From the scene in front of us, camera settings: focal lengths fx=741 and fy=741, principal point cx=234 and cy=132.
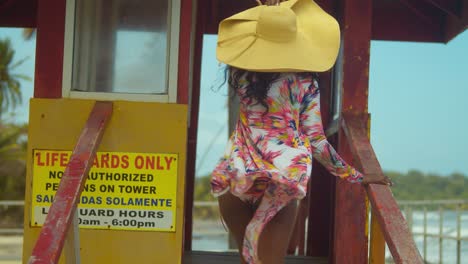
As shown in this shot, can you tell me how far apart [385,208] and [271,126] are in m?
0.75

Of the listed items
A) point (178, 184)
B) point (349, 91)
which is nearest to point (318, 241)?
point (349, 91)

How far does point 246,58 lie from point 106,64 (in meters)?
1.63

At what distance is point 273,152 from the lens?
10.8 feet

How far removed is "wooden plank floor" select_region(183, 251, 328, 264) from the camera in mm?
5762

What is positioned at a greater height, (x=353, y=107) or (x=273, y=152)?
(x=353, y=107)

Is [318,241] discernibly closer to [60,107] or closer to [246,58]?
[60,107]

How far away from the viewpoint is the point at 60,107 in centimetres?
459

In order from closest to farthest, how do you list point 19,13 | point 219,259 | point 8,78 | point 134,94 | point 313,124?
point 313,124, point 134,94, point 219,259, point 19,13, point 8,78

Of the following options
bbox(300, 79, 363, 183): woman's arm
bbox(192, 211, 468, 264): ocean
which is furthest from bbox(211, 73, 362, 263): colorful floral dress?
bbox(192, 211, 468, 264): ocean

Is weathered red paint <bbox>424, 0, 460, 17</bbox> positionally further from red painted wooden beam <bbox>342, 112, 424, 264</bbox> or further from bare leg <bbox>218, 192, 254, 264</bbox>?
bare leg <bbox>218, 192, 254, 264</bbox>

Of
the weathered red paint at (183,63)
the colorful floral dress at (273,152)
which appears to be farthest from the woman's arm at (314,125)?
the weathered red paint at (183,63)

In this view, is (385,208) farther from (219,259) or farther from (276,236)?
(219,259)

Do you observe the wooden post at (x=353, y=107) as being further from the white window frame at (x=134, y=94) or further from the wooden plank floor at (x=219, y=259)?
the white window frame at (x=134, y=94)

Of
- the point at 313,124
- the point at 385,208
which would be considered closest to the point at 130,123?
the point at 313,124
